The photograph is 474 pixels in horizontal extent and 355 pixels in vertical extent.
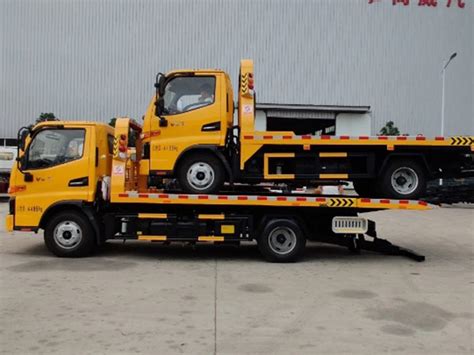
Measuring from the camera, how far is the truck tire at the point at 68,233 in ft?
27.0

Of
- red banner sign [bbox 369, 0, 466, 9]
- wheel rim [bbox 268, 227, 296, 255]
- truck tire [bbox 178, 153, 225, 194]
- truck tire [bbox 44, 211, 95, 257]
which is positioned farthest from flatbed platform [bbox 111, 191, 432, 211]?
red banner sign [bbox 369, 0, 466, 9]

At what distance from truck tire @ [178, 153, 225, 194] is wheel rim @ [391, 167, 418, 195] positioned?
295 cm

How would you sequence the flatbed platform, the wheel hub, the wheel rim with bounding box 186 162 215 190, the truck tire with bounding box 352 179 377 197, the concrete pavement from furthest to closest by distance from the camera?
the truck tire with bounding box 352 179 377 197
the wheel hub
the wheel rim with bounding box 186 162 215 190
the flatbed platform
the concrete pavement

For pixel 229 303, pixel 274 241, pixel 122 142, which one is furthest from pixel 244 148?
pixel 229 303

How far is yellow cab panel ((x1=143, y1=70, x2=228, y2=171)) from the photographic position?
8.15 m

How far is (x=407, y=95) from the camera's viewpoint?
3484cm

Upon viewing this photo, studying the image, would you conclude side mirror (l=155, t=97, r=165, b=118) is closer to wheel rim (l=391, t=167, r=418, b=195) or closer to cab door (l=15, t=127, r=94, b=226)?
cab door (l=15, t=127, r=94, b=226)

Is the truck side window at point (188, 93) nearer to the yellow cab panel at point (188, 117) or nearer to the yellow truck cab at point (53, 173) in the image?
the yellow cab panel at point (188, 117)

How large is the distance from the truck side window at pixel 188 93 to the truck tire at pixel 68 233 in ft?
7.70

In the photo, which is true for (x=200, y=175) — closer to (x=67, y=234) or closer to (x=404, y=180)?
(x=67, y=234)

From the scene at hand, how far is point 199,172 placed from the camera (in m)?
8.20

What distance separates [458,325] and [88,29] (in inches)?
1317

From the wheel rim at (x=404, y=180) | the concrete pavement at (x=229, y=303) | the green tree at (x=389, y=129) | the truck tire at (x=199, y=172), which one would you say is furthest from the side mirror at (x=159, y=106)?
the green tree at (x=389, y=129)

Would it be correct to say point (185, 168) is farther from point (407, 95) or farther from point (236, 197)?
point (407, 95)
